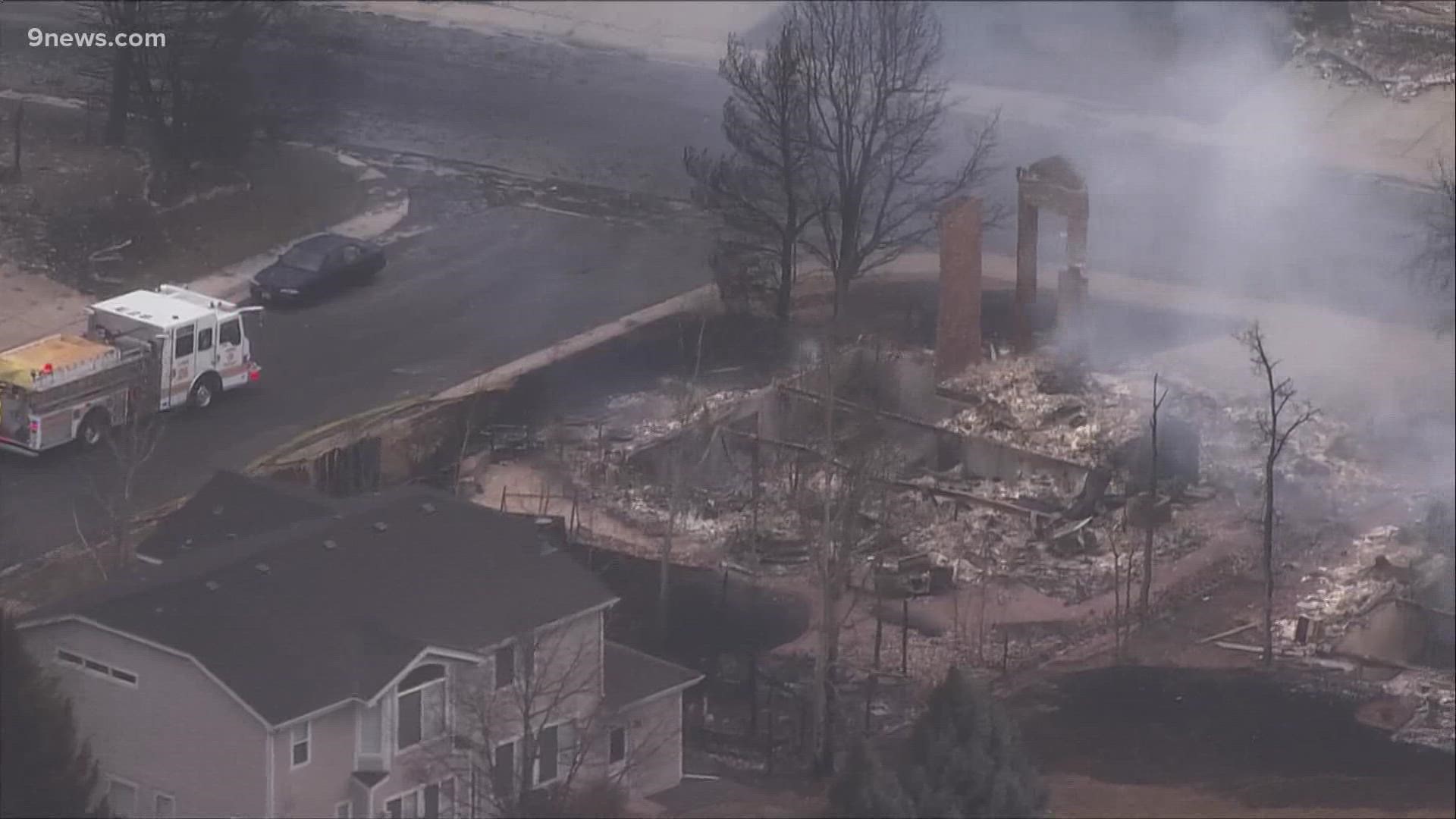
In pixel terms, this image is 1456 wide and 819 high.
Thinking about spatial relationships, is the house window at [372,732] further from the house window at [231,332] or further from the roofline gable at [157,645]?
the house window at [231,332]

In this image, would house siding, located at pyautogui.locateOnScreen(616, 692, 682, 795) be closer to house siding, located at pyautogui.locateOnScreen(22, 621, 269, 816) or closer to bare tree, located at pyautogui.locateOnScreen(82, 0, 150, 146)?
house siding, located at pyautogui.locateOnScreen(22, 621, 269, 816)

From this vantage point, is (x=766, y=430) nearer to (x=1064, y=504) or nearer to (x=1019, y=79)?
(x=1064, y=504)

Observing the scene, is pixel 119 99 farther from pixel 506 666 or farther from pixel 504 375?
pixel 506 666

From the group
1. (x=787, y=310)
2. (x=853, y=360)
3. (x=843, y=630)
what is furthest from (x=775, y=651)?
(x=787, y=310)

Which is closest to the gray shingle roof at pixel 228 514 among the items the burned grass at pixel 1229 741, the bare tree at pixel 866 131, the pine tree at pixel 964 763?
the pine tree at pixel 964 763

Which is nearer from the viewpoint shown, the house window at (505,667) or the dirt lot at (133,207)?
the house window at (505,667)

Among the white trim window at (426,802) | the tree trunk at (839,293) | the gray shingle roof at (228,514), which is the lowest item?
the white trim window at (426,802)
